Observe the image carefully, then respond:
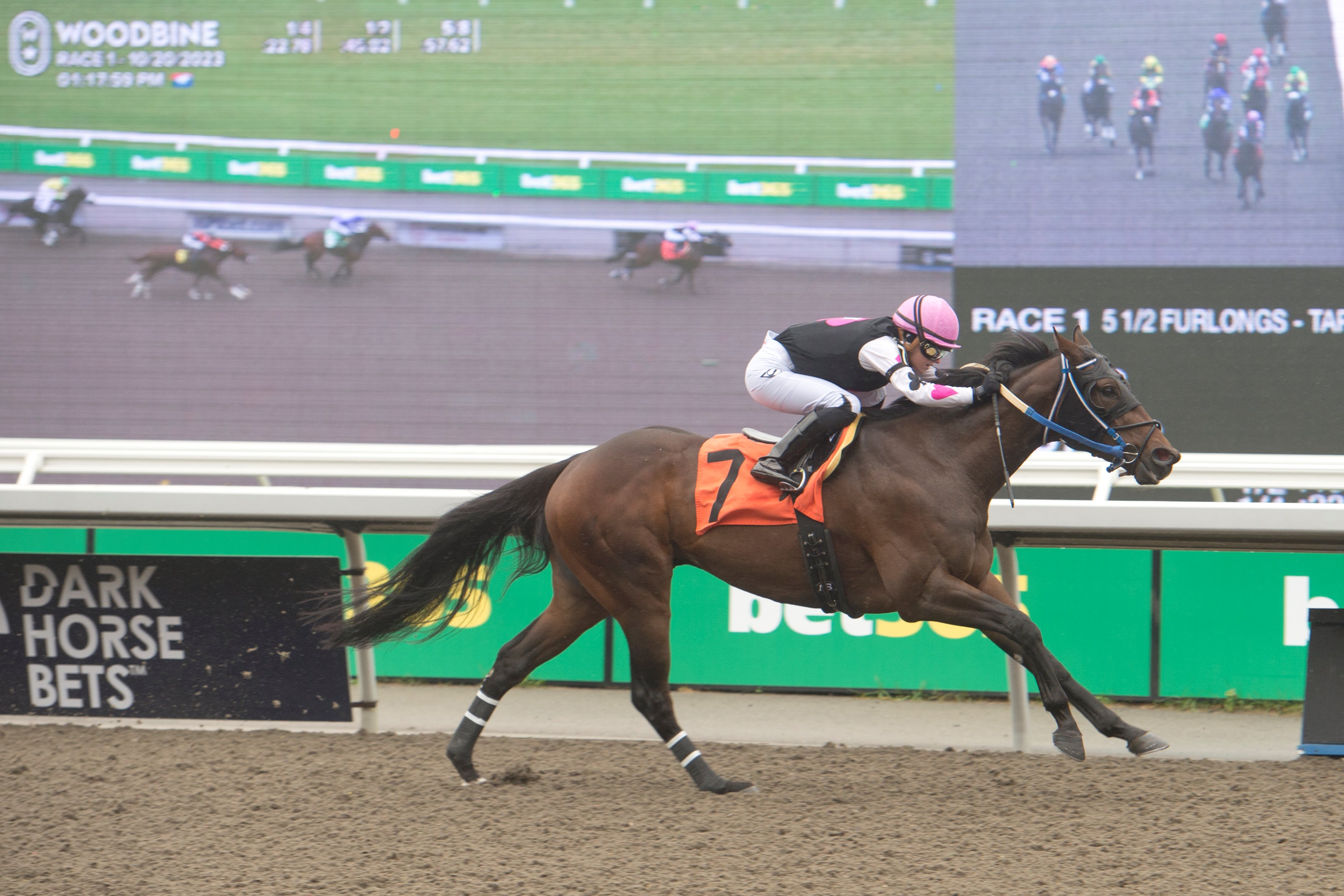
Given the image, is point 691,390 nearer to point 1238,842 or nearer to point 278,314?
point 278,314

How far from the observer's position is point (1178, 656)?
5727 millimetres

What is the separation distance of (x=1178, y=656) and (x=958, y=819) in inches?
103

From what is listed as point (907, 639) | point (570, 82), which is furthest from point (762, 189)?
point (907, 639)

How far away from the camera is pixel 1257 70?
934 centimetres

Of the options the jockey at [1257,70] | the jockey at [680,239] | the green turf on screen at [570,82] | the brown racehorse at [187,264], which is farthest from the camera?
the brown racehorse at [187,264]

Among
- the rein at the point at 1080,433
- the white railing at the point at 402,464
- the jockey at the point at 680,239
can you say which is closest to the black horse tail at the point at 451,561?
the white railing at the point at 402,464

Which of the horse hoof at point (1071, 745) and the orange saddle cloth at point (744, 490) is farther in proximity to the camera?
the orange saddle cloth at point (744, 490)

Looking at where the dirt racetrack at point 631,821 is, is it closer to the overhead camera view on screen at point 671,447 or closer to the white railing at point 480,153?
the overhead camera view on screen at point 671,447

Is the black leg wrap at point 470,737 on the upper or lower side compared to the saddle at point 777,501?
lower

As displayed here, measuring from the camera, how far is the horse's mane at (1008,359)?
154 inches

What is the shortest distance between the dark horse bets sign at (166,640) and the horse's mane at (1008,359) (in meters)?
2.53

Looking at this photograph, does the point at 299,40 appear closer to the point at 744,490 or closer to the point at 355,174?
the point at 355,174

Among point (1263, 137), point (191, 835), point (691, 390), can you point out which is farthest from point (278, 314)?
point (1263, 137)

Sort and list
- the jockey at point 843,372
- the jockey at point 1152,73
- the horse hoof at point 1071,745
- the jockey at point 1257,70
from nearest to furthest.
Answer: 1. the horse hoof at point 1071,745
2. the jockey at point 843,372
3. the jockey at point 1257,70
4. the jockey at point 1152,73
